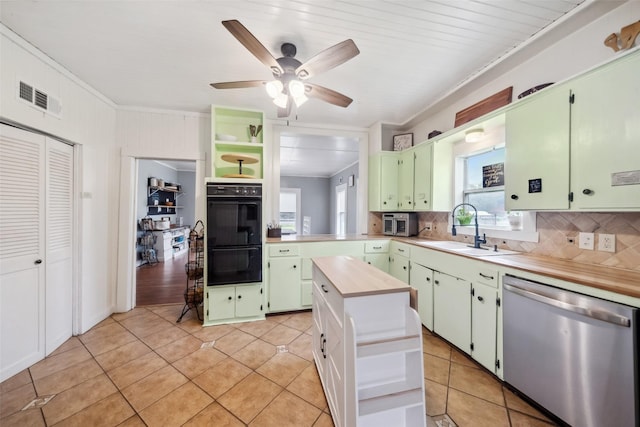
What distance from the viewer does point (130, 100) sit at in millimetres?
2857

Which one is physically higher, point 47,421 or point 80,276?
point 80,276

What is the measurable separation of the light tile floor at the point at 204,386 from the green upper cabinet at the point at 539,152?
55.9 inches

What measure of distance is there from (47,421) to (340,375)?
72.9 inches

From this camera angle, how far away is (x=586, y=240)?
1.70 metres

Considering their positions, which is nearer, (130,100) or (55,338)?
(55,338)

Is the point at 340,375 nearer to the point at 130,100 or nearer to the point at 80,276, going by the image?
the point at 80,276

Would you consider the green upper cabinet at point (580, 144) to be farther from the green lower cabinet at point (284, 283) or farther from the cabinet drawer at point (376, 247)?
the green lower cabinet at point (284, 283)

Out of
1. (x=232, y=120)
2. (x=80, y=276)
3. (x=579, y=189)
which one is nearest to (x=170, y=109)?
(x=232, y=120)

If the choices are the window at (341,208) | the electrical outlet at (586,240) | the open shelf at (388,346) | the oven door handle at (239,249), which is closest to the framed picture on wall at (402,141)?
the electrical outlet at (586,240)

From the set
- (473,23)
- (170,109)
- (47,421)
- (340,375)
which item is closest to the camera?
(340,375)

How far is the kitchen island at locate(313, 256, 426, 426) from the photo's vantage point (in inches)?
44.5

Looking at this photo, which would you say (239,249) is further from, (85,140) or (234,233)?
(85,140)

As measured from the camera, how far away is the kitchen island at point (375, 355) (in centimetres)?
113

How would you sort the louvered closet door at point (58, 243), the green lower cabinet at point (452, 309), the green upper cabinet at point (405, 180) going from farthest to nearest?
the green upper cabinet at point (405, 180) → the louvered closet door at point (58, 243) → the green lower cabinet at point (452, 309)
